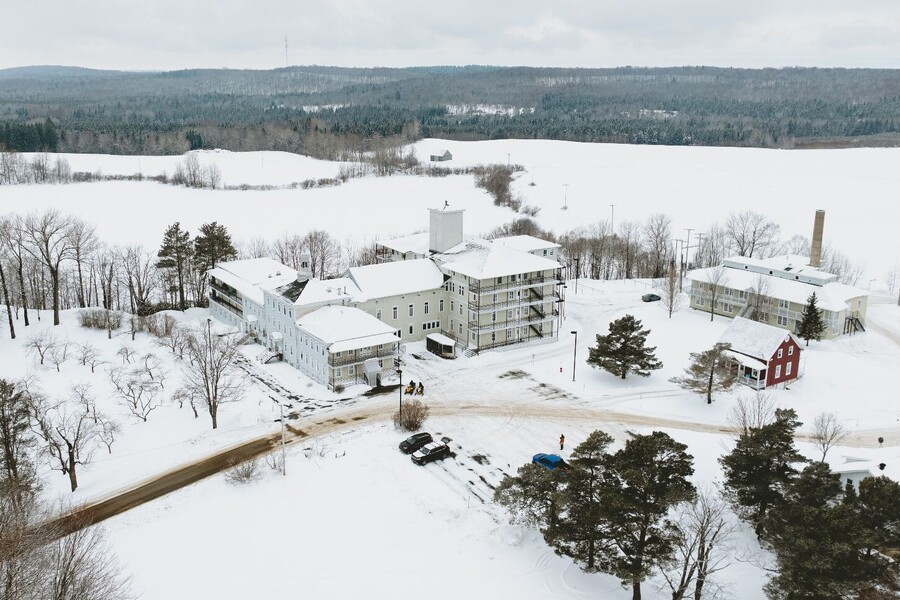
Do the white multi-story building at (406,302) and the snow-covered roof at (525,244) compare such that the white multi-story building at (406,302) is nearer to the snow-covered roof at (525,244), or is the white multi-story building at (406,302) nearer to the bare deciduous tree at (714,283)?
the snow-covered roof at (525,244)

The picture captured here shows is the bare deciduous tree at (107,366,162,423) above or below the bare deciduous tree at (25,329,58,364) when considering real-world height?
below

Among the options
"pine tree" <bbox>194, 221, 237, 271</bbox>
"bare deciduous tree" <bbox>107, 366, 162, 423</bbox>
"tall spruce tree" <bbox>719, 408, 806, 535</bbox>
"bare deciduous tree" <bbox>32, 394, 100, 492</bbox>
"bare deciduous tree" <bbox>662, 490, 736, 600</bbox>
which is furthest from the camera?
"pine tree" <bbox>194, 221, 237, 271</bbox>

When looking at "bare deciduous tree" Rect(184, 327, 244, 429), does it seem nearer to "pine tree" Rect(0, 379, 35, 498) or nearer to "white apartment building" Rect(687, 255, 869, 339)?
"pine tree" Rect(0, 379, 35, 498)

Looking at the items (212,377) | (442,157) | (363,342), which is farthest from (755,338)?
(442,157)

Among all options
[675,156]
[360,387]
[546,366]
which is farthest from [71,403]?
[675,156]

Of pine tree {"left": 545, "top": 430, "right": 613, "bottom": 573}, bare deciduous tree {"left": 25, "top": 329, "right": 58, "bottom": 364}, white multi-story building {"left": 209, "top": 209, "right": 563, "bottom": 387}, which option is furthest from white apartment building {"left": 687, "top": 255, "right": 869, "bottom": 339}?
bare deciduous tree {"left": 25, "top": 329, "right": 58, "bottom": 364}

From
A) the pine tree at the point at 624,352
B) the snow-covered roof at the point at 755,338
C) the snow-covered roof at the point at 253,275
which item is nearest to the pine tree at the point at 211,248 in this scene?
the snow-covered roof at the point at 253,275

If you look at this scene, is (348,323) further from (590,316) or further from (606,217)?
(606,217)
